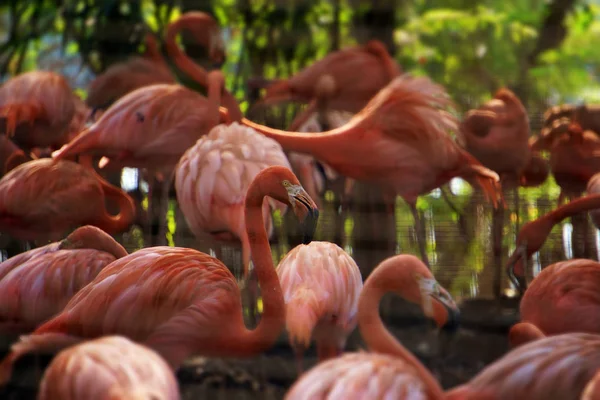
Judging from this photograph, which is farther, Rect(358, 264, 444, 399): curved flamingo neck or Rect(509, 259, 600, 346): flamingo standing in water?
Rect(509, 259, 600, 346): flamingo standing in water

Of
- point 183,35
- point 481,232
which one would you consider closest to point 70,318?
point 481,232

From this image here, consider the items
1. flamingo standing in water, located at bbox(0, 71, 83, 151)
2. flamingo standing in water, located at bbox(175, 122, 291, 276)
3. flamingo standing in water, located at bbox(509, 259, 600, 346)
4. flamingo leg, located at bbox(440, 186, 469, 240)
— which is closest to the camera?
flamingo standing in water, located at bbox(509, 259, 600, 346)

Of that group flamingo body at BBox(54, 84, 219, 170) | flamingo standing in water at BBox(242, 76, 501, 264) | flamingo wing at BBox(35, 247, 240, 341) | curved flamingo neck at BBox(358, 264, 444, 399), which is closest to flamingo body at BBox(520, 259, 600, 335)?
curved flamingo neck at BBox(358, 264, 444, 399)

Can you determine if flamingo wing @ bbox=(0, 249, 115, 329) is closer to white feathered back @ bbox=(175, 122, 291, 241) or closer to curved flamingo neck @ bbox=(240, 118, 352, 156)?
white feathered back @ bbox=(175, 122, 291, 241)

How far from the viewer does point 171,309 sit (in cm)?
120

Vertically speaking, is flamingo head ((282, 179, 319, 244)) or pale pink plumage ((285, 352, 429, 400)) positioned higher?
flamingo head ((282, 179, 319, 244))

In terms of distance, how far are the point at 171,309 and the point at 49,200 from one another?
720mm

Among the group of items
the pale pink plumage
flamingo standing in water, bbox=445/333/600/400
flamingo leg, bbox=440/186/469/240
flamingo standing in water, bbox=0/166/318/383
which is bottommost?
flamingo leg, bbox=440/186/469/240

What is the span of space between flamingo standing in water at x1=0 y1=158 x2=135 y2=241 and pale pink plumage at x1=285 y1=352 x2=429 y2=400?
1.07 meters

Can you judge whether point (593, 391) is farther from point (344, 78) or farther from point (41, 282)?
point (344, 78)

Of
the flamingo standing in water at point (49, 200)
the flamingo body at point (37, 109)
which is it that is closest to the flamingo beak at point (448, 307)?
the flamingo standing in water at point (49, 200)

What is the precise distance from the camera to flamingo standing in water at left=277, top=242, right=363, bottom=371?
1.27 m

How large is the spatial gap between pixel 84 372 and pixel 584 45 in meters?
3.51

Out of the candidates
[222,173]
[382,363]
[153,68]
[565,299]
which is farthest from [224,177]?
[153,68]
